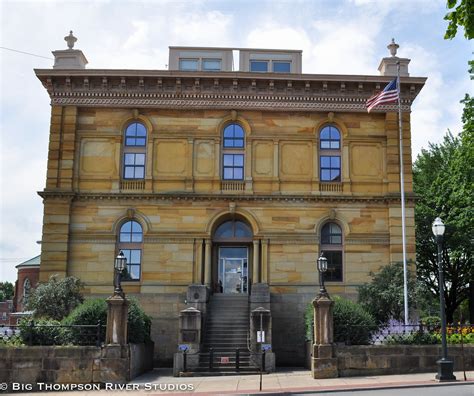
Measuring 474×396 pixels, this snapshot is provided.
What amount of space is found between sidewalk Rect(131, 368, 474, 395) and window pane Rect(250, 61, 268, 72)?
55.5ft

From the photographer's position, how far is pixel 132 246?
30.6 m

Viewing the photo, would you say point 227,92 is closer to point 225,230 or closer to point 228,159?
point 228,159

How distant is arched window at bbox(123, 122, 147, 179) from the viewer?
3152 cm

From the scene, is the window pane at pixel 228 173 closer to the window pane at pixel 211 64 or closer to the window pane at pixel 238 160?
the window pane at pixel 238 160

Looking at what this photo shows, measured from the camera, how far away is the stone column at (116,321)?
70.4ft

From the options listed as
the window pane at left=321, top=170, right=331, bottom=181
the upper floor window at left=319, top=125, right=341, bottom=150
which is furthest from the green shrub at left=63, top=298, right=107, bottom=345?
the upper floor window at left=319, top=125, right=341, bottom=150

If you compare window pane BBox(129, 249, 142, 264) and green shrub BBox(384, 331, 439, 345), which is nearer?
green shrub BBox(384, 331, 439, 345)

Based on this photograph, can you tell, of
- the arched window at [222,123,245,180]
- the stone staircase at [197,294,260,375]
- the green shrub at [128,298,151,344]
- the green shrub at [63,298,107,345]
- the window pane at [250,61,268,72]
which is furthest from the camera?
the window pane at [250,61,268,72]

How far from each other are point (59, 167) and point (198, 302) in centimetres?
1000

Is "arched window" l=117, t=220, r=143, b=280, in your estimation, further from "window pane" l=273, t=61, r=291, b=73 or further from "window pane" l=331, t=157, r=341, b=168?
"window pane" l=273, t=61, r=291, b=73

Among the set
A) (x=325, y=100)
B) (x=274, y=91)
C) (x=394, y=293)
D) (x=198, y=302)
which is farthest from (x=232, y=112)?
(x=394, y=293)

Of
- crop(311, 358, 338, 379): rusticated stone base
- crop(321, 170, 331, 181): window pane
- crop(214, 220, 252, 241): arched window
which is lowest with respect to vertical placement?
crop(311, 358, 338, 379): rusticated stone base

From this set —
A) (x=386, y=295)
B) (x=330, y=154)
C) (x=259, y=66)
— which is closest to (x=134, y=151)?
(x=259, y=66)

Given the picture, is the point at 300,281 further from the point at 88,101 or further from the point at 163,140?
the point at 88,101
